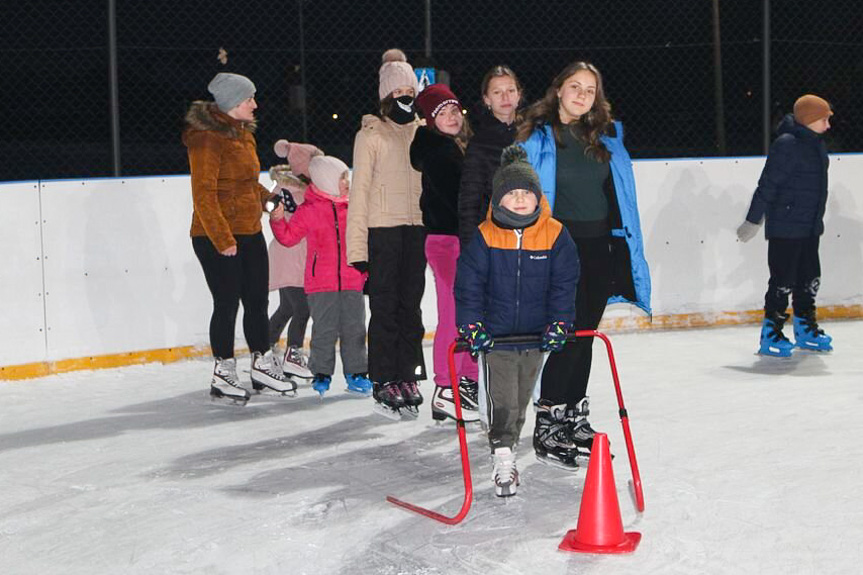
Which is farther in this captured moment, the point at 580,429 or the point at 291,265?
the point at 291,265

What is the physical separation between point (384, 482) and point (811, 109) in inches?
146

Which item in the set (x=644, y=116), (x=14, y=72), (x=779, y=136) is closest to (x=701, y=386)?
(x=779, y=136)

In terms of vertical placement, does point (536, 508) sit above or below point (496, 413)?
below

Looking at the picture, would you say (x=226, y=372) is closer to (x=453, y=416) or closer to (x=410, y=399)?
(x=410, y=399)

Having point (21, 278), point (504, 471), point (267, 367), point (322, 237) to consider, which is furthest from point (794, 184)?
point (21, 278)

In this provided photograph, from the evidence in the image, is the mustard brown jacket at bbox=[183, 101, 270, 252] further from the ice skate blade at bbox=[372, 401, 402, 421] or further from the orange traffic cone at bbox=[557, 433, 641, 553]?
the orange traffic cone at bbox=[557, 433, 641, 553]

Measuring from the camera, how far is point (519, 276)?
13.9 feet

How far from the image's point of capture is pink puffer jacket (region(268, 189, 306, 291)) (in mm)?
6641

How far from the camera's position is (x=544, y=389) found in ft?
16.0

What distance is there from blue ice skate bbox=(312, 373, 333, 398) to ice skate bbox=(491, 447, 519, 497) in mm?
2077

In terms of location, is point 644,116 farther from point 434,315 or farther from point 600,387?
point 600,387

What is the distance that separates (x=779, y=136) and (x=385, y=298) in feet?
9.13

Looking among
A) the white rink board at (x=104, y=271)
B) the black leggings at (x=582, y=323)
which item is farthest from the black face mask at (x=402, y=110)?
the white rink board at (x=104, y=271)

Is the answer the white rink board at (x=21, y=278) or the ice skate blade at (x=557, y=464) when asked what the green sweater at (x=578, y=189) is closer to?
the ice skate blade at (x=557, y=464)
